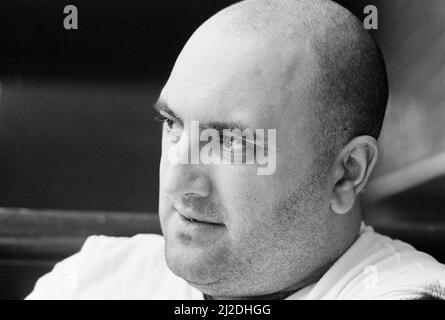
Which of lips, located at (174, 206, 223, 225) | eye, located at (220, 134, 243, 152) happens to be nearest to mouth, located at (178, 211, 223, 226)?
lips, located at (174, 206, 223, 225)

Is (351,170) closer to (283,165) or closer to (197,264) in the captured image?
(283,165)

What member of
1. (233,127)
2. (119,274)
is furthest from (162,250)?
(233,127)

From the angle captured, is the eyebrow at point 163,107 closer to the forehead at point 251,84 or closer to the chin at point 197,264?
the forehead at point 251,84

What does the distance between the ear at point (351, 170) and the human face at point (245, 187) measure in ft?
0.09

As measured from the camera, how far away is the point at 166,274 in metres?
1.04

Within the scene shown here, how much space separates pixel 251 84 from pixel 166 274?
365 millimetres

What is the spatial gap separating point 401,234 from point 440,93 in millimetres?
256

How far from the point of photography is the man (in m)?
0.87

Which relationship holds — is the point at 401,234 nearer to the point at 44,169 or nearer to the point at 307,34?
the point at 307,34

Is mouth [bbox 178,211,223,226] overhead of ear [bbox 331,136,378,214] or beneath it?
beneath

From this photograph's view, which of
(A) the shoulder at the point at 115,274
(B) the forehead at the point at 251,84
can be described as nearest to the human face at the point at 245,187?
(B) the forehead at the point at 251,84

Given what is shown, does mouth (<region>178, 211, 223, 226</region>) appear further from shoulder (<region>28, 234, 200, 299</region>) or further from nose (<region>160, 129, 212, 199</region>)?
shoulder (<region>28, 234, 200, 299</region>)

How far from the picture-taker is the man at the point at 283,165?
87 centimetres
